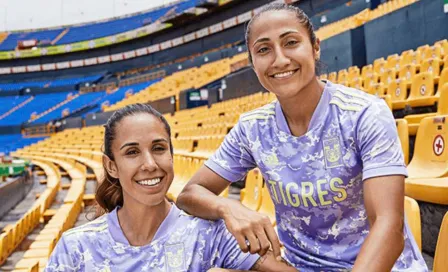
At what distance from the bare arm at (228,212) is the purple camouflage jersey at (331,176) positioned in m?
0.13

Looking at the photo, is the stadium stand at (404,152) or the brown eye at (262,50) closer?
the brown eye at (262,50)

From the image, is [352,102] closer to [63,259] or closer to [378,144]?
[378,144]

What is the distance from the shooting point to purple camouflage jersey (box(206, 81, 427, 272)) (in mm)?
1095

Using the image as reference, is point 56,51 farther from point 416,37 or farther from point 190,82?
point 416,37

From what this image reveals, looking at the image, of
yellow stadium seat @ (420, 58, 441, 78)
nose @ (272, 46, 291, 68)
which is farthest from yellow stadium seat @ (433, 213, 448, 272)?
yellow stadium seat @ (420, 58, 441, 78)

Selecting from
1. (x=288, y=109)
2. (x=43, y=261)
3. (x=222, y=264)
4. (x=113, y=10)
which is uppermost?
(x=113, y=10)

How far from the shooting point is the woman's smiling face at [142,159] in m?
1.24

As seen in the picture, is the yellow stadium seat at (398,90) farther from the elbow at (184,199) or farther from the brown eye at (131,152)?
the brown eye at (131,152)

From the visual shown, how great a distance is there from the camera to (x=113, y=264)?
1.23 m

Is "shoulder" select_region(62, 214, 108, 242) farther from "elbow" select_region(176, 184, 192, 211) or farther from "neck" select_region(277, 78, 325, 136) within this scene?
"neck" select_region(277, 78, 325, 136)

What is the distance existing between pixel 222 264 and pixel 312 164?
0.36 metres

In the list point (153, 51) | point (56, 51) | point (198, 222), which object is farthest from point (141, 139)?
point (56, 51)

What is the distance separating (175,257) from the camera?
124cm

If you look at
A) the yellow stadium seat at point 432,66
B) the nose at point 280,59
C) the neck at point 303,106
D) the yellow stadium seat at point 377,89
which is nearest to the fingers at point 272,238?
the neck at point 303,106
